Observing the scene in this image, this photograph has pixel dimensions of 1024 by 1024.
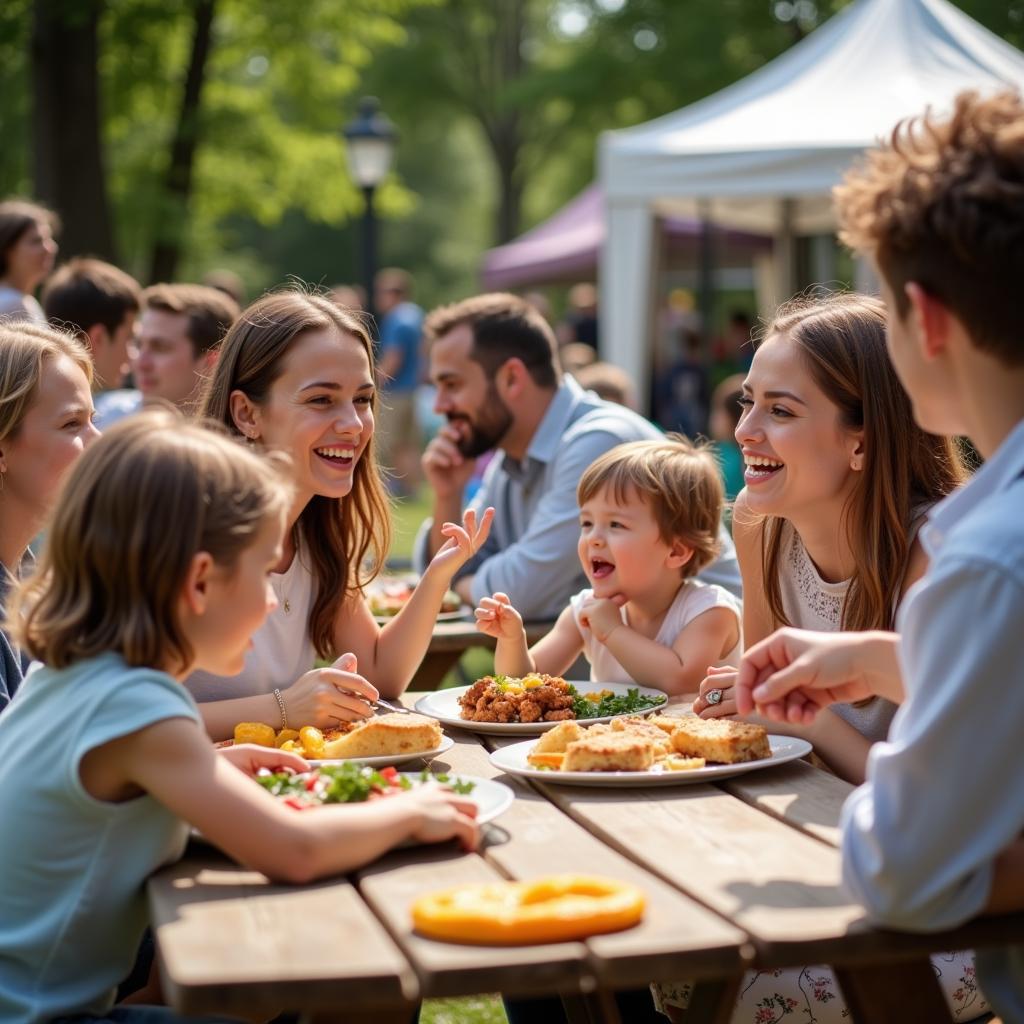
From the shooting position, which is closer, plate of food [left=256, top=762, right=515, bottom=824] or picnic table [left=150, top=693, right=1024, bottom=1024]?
picnic table [left=150, top=693, right=1024, bottom=1024]

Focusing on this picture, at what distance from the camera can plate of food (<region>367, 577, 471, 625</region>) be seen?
4734 mm

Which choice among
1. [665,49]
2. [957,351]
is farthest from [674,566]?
[665,49]

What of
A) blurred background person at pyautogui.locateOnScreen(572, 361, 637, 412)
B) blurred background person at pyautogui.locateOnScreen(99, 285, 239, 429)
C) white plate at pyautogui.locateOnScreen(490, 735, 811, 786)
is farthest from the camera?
blurred background person at pyautogui.locateOnScreen(572, 361, 637, 412)

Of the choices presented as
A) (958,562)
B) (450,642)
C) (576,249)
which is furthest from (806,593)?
(576,249)

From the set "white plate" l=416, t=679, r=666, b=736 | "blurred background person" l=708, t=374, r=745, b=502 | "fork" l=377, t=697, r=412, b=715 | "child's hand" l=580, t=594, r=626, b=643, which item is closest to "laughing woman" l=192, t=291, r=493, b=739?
"fork" l=377, t=697, r=412, b=715

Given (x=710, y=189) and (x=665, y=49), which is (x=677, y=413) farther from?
(x=665, y=49)

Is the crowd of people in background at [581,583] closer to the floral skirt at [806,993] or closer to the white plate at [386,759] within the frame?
the floral skirt at [806,993]

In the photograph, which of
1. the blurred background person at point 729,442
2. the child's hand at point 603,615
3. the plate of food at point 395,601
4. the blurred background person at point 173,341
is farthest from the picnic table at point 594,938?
the blurred background person at point 729,442

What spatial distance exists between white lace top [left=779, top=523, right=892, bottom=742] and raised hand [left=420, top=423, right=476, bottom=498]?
2391 mm

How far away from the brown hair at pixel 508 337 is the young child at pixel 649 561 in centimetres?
181

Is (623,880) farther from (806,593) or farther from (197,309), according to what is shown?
(197,309)

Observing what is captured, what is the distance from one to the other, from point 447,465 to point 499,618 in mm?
2270

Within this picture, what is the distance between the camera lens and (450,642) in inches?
176

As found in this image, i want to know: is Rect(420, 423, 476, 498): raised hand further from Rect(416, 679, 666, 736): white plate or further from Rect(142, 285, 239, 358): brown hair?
Rect(416, 679, 666, 736): white plate
